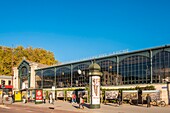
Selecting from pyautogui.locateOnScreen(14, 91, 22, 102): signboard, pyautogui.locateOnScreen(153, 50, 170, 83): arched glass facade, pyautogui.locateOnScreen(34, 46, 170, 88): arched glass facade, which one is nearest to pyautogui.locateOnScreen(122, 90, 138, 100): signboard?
pyautogui.locateOnScreen(34, 46, 170, 88): arched glass facade

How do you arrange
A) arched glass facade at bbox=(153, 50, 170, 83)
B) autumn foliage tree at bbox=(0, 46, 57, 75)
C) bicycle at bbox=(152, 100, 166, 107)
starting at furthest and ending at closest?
autumn foliage tree at bbox=(0, 46, 57, 75), arched glass facade at bbox=(153, 50, 170, 83), bicycle at bbox=(152, 100, 166, 107)

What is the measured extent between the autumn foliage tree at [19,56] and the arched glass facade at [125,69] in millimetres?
32412

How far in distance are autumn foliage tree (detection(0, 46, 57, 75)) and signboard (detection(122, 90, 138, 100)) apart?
5643 centimetres

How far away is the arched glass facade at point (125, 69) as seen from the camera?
44.8 meters

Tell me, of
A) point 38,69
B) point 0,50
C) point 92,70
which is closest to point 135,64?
point 92,70

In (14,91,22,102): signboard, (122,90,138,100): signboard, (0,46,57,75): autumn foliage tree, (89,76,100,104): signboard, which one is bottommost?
(14,91,22,102): signboard

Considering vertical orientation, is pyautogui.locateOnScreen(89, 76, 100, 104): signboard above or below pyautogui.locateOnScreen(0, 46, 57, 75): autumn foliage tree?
below

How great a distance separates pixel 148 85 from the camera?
147ft

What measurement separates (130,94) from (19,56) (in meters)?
63.4

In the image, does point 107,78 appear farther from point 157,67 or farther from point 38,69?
point 38,69

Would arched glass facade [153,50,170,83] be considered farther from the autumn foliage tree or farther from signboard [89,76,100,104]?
the autumn foliage tree

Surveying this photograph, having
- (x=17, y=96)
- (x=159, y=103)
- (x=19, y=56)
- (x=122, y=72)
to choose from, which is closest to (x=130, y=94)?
(x=159, y=103)

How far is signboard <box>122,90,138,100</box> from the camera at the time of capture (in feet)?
136

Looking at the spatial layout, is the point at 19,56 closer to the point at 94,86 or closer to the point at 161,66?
the point at 161,66
